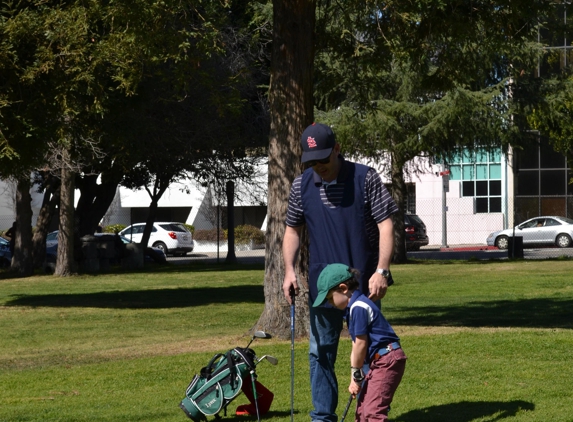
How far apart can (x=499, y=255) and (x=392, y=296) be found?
18.4 metres

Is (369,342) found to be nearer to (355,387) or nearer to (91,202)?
(355,387)

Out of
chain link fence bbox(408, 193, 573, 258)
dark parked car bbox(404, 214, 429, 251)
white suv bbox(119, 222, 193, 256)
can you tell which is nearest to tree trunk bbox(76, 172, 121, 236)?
white suv bbox(119, 222, 193, 256)

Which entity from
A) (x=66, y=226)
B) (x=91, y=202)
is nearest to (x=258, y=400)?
(x=66, y=226)

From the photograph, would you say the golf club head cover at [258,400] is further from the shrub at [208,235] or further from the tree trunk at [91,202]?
the shrub at [208,235]

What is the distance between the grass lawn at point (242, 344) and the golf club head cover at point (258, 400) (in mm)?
77

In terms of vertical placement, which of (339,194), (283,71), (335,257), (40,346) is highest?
(283,71)

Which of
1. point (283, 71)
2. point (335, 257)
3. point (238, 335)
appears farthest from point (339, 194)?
point (238, 335)

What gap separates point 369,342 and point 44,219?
25383 mm

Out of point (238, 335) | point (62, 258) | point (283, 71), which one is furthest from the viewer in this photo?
point (62, 258)

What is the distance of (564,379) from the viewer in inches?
331

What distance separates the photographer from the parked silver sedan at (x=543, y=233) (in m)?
41.4

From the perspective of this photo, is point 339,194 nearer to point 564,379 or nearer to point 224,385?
point 224,385

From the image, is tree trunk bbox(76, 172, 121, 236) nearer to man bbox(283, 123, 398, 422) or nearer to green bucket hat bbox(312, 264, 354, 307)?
man bbox(283, 123, 398, 422)

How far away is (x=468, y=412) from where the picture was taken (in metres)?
7.17
